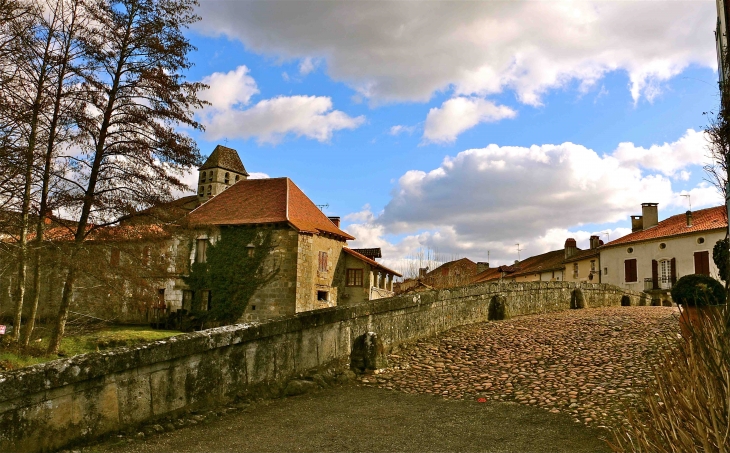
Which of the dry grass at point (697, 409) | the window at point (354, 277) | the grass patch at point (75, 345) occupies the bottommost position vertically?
the grass patch at point (75, 345)

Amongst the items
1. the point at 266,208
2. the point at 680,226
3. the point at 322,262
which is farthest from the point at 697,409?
the point at 680,226

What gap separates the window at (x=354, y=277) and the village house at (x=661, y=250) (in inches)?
752

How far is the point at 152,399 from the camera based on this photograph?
16.8ft

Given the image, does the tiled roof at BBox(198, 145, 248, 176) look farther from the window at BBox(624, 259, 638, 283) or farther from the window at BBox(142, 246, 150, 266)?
the window at BBox(624, 259, 638, 283)

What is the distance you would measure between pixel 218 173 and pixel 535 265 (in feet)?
109

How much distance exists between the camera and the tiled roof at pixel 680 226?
113ft

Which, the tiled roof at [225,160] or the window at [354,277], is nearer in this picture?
the window at [354,277]

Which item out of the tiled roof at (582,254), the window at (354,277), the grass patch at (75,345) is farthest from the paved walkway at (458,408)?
the tiled roof at (582,254)

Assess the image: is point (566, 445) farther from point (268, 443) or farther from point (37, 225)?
point (37, 225)

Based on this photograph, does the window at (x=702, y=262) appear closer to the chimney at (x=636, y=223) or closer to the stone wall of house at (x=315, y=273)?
the chimney at (x=636, y=223)

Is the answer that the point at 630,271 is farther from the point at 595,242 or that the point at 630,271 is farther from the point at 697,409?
the point at 697,409

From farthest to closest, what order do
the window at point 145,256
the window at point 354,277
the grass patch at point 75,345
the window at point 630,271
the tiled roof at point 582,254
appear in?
the tiled roof at point 582,254
the window at point 630,271
the window at point 354,277
the window at point 145,256
the grass patch at point 75,345

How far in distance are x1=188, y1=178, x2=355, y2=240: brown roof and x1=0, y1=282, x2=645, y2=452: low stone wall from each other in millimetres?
22686

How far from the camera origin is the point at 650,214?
4166cm
